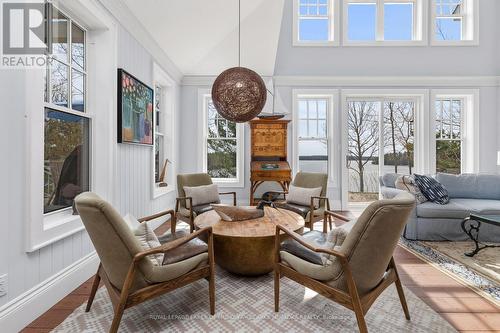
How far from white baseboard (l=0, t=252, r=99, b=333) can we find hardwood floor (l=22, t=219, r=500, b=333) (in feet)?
0.15

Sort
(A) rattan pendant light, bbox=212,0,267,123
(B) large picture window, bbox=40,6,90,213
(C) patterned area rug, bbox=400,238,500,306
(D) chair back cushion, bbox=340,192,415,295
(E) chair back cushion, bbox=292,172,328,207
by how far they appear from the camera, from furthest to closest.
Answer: (E) chair back cushion, bbox=292,172,328,207, (A) rattan pendant light, bbox=212,0,267,123, (C) patterned area rug, bbox=400,238,500,306, (B) large picture window, bbox=40,6,90,213, (D) chair back cushion, bbox=340,192,415,295

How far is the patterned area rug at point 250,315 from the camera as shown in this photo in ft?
5.87

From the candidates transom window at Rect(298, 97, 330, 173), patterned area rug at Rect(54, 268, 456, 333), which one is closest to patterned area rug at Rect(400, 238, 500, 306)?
patterned area rug at Rect(54, 268, 456, 333)

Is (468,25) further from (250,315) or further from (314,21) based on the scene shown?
(250,315)

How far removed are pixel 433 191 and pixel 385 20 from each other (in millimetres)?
3787

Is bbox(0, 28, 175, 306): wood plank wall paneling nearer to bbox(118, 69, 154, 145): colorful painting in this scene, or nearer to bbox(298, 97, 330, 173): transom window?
bbox(118, 69, 154, 145): colorful painting

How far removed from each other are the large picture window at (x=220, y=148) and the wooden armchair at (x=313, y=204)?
1.65 meters

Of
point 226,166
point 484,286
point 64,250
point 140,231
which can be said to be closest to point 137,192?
point 64,250

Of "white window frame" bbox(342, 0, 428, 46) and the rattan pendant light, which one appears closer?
the rattan pendant light

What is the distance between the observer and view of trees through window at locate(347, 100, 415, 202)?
18.0ft

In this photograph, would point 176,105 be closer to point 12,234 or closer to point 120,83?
point 120,83

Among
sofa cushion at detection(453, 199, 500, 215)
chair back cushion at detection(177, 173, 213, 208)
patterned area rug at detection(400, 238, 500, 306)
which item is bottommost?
patterned area rug at detection(400, 238, 500, 306)

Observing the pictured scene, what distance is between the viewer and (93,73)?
106 inches

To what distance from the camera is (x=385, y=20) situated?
5434 millimetres
